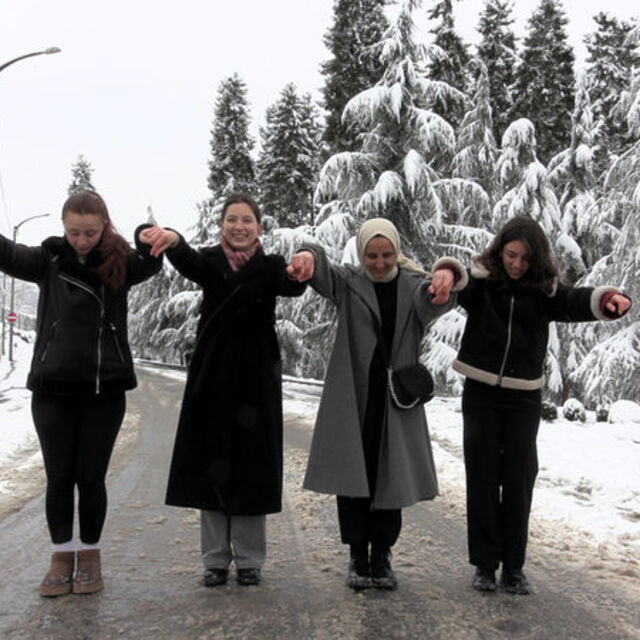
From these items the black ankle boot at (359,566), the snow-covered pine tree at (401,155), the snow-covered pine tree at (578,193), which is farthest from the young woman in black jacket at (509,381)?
the snow-covered pine tree at (578,193)

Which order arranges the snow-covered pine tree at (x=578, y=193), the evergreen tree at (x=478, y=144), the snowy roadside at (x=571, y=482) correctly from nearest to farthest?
1. the snowy roadside at (x=571, y=482)
2. the snow-covered pine tree at (x=578, y=193)
3. the evergreen tree at (x=478, y=144)

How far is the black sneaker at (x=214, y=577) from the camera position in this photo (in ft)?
11.9

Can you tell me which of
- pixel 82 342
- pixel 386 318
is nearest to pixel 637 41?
pixel 386 318

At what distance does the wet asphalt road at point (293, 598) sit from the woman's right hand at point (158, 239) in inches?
73.0

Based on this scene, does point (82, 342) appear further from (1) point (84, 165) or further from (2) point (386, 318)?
(1) point (84, 165)

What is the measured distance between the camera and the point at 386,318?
12.4ft

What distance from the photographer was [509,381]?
12.3 feet

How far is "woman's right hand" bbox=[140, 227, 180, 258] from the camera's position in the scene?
3.55 meters

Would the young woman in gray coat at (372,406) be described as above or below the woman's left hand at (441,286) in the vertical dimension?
below

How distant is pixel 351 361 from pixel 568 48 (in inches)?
1022

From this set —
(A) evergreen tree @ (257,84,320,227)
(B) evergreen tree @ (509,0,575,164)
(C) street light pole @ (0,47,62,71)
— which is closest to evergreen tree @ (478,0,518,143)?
(B) evergreen tree @ (509,0,575,164)

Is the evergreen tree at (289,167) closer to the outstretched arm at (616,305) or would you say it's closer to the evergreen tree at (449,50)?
the evergreen tree at (449,50)

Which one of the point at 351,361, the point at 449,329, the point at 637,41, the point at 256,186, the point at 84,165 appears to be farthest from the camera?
the point at 84,165

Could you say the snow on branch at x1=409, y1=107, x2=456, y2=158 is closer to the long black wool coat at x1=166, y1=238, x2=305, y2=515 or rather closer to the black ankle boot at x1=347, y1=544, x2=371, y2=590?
the long black wool coat at x1=166, y1=238, x2=305, y2=515
